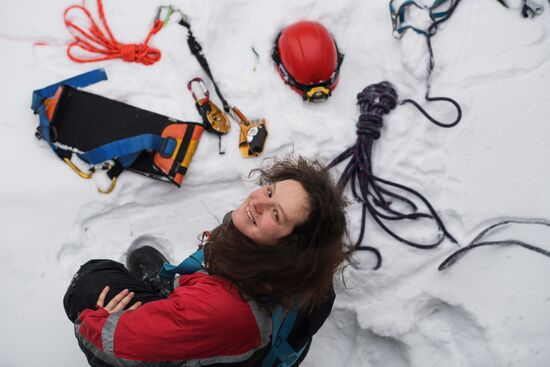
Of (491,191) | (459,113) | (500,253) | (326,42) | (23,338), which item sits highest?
(326,42)

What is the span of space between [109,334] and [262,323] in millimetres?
600

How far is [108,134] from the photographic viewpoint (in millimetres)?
2771

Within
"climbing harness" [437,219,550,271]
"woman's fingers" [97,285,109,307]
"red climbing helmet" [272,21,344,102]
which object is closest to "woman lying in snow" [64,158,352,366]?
"woman's fingers" [97,285,109,307]

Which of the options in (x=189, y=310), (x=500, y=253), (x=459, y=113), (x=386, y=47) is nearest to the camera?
(x=189, y=310)

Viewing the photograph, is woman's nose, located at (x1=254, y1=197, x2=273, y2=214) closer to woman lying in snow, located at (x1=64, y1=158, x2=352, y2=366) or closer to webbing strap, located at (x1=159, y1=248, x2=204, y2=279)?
woman lying in snow, located at (x1=64, y1=158, x2=352, y2=366)

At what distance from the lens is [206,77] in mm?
2889

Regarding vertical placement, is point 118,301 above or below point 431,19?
below

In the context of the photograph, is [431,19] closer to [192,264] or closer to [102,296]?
[192,264]

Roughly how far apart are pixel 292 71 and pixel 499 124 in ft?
→ 4.18

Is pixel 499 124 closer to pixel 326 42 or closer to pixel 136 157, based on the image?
pixel 326 42

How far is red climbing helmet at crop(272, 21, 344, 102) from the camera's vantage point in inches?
106

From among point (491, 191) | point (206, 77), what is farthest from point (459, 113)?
point (206, 77)

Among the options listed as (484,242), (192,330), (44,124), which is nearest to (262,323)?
(192,330)

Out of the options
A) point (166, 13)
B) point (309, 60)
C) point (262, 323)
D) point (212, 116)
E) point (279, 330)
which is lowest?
point (279, 330)
